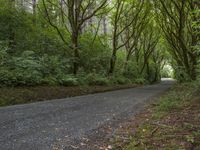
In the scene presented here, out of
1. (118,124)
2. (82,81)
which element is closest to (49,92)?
(82,81)

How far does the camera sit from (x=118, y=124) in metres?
6.77

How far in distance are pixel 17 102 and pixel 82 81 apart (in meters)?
6.89

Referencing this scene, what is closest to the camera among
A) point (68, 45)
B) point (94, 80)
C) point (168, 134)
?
point (168, 134)

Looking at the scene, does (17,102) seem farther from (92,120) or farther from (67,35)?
(67,35)

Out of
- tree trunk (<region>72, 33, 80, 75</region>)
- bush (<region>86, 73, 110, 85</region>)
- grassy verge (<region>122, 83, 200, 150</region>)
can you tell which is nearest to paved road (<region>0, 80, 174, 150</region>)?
grassy verge (<region>122, 83, 200, 150</region>)

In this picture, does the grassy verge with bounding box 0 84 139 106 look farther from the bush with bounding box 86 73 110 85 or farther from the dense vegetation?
the bush with bounding box 86 73 110 85

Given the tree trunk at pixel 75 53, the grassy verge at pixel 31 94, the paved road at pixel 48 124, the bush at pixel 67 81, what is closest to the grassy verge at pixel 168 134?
the paved road at pixel 48 124

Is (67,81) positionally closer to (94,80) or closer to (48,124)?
(94,80)

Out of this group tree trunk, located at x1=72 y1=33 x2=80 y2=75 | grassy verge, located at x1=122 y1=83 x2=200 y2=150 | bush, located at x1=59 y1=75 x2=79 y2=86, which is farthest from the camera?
tree trunk, located at x1=72 y1=33 x2=80 y2=75

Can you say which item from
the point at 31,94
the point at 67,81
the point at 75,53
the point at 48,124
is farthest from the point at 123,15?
the point at 48,124

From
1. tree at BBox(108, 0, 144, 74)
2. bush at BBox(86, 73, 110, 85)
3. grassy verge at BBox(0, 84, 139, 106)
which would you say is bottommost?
grassy verge at BBox(0, 84, 139, 106)

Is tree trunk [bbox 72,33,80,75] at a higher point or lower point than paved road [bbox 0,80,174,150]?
higher

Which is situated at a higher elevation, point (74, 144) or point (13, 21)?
point (13, 21)

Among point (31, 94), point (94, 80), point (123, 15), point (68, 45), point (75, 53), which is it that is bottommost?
point (31, 94)
